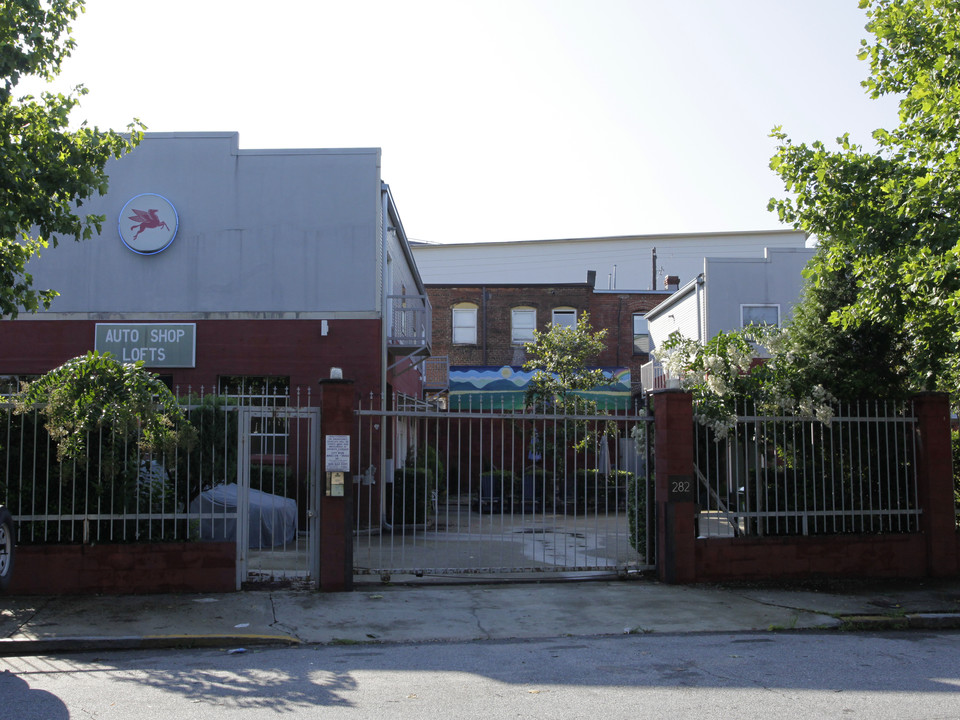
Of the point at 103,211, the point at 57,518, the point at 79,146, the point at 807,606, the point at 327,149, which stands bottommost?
the point at 807,606

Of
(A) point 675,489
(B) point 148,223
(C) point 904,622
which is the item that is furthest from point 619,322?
(C) point 904,622

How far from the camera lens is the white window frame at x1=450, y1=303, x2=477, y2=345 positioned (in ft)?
125

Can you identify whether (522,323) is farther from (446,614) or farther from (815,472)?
(446,614)

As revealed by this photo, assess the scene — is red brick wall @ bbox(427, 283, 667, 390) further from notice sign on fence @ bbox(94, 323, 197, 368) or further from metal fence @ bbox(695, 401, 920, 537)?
metal fence @ bbox(695, 401, 920, 537)

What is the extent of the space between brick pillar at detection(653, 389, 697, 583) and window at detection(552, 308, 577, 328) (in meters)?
26.8

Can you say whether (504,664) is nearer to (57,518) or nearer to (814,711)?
(814,711)

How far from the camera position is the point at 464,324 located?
3841 cm

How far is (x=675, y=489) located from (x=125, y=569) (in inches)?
261

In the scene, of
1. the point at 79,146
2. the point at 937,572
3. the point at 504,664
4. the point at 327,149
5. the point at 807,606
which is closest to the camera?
the point at 504,664

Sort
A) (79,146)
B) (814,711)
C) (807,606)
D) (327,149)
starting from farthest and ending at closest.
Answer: (327,149), (79,146), (807,606), (814,711)

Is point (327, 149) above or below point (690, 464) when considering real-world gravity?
above

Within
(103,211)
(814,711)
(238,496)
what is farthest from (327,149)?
(814,711)

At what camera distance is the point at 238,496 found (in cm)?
1012

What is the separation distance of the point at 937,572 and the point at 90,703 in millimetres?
10143
